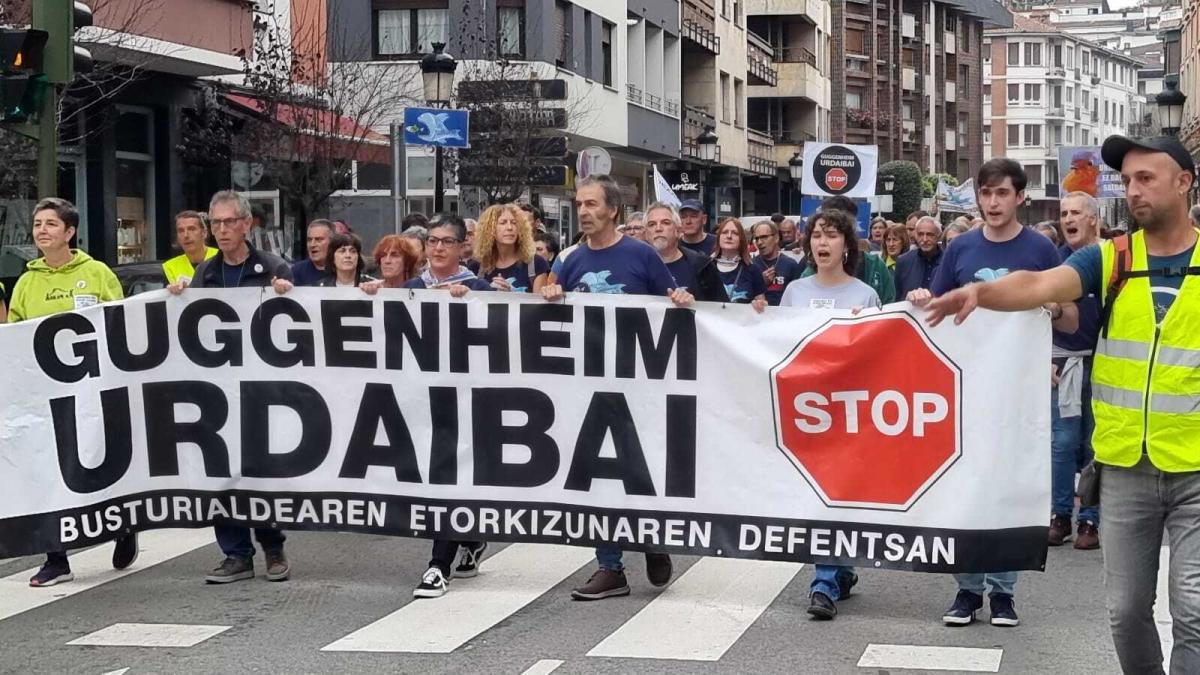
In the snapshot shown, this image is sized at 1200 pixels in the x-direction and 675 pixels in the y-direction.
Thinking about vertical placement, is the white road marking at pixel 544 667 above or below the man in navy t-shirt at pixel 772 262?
below

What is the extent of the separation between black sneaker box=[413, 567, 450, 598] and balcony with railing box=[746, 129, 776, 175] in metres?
51.8

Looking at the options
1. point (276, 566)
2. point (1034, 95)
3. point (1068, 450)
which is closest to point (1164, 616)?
point (1068, 450)

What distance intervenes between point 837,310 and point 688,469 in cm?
103

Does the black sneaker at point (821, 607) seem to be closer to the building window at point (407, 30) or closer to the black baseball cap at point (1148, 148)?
the black baseball cap at point (1148, 148)

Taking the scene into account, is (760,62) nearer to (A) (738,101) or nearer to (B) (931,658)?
(A) (738,101)

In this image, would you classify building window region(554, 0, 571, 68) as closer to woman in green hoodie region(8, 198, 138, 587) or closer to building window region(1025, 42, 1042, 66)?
woman in green hoodie region(8, 198, 138, 587)

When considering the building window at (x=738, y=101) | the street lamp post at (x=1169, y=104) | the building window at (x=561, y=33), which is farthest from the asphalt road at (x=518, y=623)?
the building window at (x=738, y=101)

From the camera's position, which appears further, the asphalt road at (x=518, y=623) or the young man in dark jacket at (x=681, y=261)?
the young man in dark jacket at (x=681, y=261)

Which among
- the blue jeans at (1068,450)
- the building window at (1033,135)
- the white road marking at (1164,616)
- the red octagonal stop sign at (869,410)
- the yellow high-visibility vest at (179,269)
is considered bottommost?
the white road marking at (1164,616)

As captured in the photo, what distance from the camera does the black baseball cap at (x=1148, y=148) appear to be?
5406 mm

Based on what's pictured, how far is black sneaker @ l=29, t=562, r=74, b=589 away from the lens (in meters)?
9.08

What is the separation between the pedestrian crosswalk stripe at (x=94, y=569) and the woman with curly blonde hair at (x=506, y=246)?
7.64 feet

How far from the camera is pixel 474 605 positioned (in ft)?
27.6

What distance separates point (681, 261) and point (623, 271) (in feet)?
6.08
